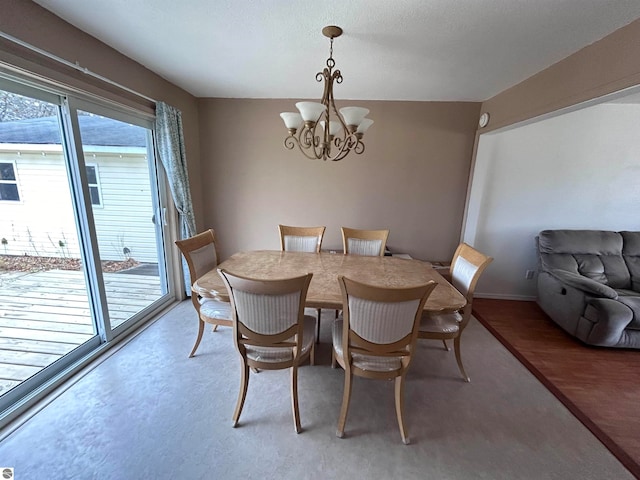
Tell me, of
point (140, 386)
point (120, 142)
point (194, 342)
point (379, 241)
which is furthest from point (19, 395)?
point (379, 241)

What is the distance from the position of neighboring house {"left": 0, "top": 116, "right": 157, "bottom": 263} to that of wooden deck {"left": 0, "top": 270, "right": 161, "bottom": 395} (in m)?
0.22

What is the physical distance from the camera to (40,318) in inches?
79.3

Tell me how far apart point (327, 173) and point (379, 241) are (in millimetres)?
1249

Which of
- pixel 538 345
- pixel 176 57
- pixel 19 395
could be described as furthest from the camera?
pixel 538 345

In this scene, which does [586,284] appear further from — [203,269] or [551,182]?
[203,269]

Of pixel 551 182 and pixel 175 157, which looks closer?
pixel 175 157

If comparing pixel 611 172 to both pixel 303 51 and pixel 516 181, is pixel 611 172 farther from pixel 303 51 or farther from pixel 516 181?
pixel 303 51


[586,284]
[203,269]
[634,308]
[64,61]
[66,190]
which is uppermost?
[64,61]

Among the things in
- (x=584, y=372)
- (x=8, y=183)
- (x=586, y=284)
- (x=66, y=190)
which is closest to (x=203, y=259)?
(x=66, y=190)

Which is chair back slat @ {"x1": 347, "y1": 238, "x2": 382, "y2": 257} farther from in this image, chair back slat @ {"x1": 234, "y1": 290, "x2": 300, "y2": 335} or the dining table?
chair back slat @ {"x1": 234, "y1": 290, "x2": 300, "y2": 335}

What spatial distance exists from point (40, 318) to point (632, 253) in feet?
19.1

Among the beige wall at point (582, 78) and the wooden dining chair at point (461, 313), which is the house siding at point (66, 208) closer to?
the wooden dining chair at point (461, 313)

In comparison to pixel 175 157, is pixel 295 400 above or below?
below

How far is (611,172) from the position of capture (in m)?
3.14
